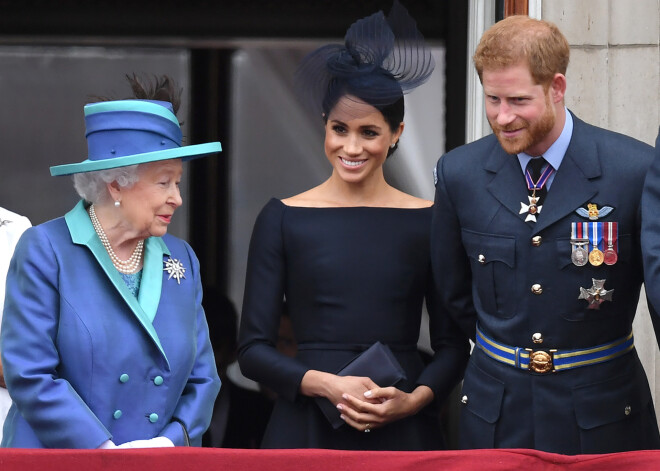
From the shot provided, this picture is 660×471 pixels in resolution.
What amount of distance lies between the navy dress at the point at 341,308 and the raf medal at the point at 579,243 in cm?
58

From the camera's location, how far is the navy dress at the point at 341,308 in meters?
3.40

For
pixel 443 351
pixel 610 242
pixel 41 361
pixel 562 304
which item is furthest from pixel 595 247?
pixel 41 361

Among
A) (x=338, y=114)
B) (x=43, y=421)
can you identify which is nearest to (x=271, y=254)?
(x=338, y=114)

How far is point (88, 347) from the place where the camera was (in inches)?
112

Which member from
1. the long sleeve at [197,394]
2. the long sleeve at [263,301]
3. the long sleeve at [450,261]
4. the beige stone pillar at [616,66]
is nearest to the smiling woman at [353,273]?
the long sleeve at [263,301]

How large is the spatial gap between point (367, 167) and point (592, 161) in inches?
28.0

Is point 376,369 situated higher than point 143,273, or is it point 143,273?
point 143,273

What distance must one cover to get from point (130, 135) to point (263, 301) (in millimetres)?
724

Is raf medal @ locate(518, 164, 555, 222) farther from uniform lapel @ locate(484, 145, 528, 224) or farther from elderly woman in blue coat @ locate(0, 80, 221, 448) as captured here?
elderly woman in blue coat @ locate(0, 80, 221, 448)

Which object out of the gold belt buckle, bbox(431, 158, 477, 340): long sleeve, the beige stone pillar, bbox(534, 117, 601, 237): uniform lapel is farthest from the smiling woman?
the beige stone pillar

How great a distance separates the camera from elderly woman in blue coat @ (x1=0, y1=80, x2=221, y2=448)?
2.79 meters

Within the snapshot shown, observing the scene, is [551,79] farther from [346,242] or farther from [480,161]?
[346,242]

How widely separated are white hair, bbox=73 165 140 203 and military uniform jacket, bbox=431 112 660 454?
Result: 2.90 ft

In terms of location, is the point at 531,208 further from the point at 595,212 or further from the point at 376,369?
the point at 376,369
